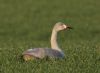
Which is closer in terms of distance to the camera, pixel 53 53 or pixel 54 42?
pixel 53 53

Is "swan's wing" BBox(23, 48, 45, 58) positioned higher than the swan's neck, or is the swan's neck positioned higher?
the swan's neck

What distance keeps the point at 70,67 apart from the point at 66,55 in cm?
150

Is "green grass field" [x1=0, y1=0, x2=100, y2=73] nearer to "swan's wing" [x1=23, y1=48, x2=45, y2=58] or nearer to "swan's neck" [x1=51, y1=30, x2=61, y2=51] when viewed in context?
"swan's wing" [x1=23, y1=48, x2=45, y2=58]

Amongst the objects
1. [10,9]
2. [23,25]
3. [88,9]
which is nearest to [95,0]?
[88,9]

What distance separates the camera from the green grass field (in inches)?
429

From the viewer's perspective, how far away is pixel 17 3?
31438 millimetres

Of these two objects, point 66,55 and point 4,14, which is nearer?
point 66,55

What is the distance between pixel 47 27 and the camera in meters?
25.2

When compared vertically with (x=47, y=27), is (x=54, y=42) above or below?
below

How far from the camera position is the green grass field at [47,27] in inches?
429

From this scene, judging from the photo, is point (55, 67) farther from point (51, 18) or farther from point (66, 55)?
point (51, 18)

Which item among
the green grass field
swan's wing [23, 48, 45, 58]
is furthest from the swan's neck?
swan's wing [23, 48, 45, 58]

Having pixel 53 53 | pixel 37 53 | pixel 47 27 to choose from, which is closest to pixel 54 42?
pixel 53 53

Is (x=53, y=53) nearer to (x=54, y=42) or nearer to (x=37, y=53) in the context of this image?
(x=37, y=53)
